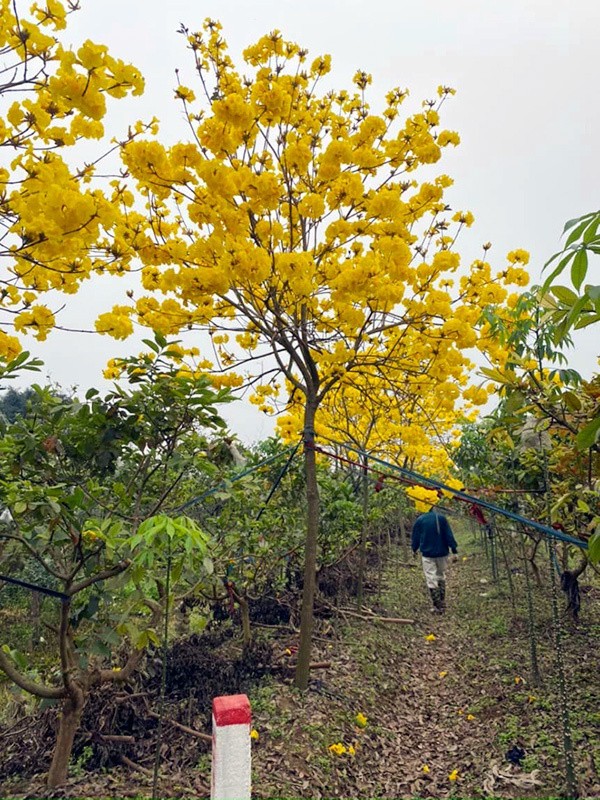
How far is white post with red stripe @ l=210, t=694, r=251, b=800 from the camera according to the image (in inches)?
64.6

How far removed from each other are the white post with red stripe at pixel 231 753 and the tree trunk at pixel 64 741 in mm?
1109

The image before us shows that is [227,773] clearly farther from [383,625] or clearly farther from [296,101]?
[383,625]

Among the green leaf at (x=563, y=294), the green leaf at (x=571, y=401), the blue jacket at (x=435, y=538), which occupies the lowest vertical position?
the blue jacket at (x=435, y=538)

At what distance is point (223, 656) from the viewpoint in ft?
13.6

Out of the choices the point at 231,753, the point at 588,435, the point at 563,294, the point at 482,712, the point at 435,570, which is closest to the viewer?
the point at 588,435

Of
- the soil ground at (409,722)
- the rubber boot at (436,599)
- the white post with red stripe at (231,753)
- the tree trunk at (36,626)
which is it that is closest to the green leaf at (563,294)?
the white post with red stripe at (231,753)

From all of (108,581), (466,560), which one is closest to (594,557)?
(108,581)

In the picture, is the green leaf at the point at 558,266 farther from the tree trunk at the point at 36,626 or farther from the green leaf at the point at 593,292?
the tree trunk at the point at 36,626

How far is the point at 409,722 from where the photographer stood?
386cm

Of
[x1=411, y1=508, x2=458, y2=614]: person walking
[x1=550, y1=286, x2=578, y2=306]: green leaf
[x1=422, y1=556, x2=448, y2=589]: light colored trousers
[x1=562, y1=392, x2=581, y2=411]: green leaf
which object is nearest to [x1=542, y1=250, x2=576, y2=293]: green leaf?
[x1=550, y1=286, x2=578, y2=306]: green leaf

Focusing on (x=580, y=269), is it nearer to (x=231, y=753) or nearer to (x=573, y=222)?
(x=573, y=222)

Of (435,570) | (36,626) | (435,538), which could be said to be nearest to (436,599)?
(435,570)

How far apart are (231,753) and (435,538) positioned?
5.79 metres

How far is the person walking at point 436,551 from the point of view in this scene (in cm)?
691
